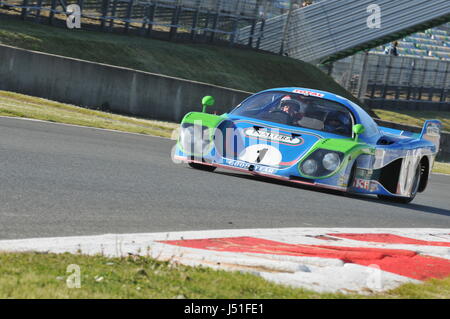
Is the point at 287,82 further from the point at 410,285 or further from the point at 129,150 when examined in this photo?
the point at 410,285

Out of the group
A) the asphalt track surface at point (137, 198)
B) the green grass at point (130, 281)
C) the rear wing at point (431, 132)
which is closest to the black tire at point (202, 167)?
the asphalt track surface at point (137, 198)

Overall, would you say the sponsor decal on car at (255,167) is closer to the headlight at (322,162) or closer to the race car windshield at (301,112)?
the headlight at (322,162)

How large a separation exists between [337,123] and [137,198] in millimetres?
3828

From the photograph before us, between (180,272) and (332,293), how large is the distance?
897 mm

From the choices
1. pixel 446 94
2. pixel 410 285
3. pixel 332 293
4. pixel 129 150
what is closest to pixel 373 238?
pixel 410 285

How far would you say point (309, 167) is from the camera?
10.9m

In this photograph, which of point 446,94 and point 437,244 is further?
point 446,94

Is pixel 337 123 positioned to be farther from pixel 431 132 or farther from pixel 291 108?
pixel 431 132

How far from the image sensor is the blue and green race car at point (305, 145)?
10938mm

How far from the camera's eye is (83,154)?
37.7 feet

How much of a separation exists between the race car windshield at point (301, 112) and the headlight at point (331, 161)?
0.69m

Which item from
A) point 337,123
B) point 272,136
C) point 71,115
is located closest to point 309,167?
point 272,136

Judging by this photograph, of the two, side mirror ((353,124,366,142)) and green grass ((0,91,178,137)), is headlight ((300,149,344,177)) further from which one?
green grass ((0,91,178,137))

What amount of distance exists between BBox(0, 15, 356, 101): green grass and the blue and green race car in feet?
45.6
